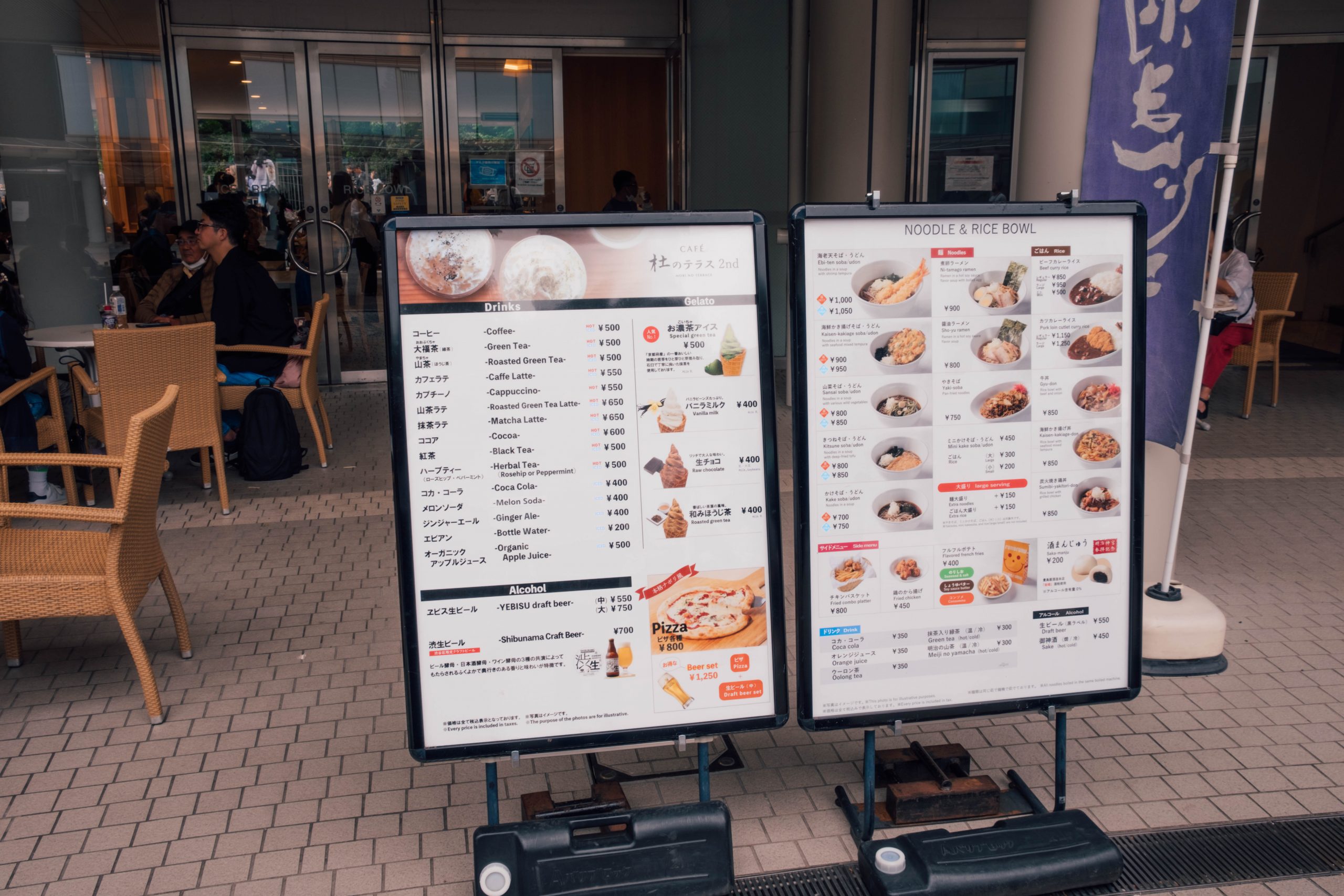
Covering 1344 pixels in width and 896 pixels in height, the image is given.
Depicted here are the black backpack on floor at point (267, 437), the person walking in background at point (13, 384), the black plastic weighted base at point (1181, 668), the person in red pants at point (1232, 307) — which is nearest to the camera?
the black plastic weighted base at point (1181, 668)

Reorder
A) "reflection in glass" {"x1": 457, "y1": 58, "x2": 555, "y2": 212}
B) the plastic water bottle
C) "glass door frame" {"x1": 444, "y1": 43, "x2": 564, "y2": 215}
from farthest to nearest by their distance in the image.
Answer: "reflection in glass" {"x1": 457, "y1": 58, "x2": 555, "y2": 212} → "glass door frame" {"x1": 444, "y1": 43, "x2": 564, "y2": 215} → the plastic water bottle

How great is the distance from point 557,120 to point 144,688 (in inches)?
277

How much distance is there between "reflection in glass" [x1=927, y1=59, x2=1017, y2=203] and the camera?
927cm

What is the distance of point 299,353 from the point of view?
6.26 metres

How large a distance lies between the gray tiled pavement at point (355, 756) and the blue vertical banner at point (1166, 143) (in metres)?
1.02

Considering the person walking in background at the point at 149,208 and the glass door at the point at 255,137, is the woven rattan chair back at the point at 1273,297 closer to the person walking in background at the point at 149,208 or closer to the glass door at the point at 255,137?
the glass door at the point at 255,137

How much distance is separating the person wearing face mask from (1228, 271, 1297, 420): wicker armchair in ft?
22.8

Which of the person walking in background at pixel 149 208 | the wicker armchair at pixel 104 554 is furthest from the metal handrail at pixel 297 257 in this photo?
the wicker armchair at pixel 104 554

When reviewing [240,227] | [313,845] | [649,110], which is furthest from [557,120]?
[313,845]

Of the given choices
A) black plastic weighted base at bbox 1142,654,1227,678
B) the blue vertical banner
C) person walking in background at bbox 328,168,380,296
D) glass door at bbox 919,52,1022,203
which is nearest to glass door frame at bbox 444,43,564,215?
person walking in background at bbox 328,168,380,296

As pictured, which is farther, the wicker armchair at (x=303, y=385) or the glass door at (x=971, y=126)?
the glass door at (x=971, y=126)

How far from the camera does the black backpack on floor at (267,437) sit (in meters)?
6.11

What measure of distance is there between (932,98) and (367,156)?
4917mm

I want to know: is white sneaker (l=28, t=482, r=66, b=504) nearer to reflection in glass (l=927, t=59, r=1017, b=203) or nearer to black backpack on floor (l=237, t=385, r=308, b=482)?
black backpack on floor (l=237, t=385, r=308, b=482)
